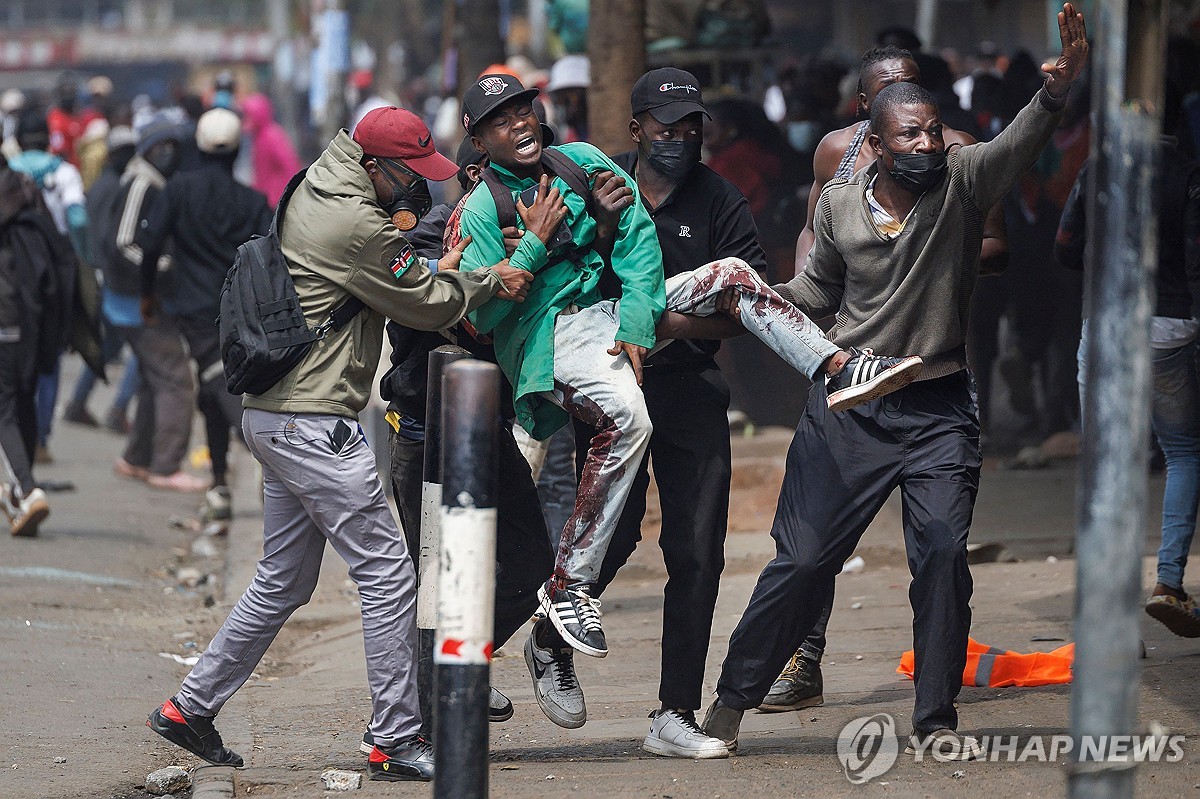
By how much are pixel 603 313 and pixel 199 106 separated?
9.84 metres

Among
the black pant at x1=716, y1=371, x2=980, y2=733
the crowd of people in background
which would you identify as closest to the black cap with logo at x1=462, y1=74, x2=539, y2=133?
the black pant at x1=716, y1=371, x2=980, y2=733

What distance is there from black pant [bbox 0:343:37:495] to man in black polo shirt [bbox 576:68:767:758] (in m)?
4.90

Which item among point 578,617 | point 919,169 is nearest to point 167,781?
point 578,617

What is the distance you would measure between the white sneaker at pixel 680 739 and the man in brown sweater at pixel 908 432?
122mm

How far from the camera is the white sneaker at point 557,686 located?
15.8ft

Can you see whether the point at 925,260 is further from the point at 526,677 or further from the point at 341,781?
the point at 526,677

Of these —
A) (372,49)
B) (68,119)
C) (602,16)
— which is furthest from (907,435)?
(372,49)

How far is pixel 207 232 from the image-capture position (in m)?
9.47

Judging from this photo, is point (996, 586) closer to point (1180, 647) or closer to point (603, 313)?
point (1180, 647)

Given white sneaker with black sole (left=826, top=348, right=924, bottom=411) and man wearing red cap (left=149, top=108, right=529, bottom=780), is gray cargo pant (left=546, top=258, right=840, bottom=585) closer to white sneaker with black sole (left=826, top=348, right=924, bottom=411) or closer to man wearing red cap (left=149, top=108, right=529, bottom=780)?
white sneaker with black sole (left=826, top=348, right=924, bottom=411)

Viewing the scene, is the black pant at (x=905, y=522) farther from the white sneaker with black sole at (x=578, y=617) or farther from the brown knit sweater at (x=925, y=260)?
the white sneaker with black sole at (x=578, y=617)

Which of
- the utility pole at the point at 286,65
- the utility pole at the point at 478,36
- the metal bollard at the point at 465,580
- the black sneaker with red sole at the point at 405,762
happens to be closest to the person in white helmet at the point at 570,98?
the utility pole at the point at 478,36

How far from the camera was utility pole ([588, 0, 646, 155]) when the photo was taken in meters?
8.12

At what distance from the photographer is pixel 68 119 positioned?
18.7 meters
